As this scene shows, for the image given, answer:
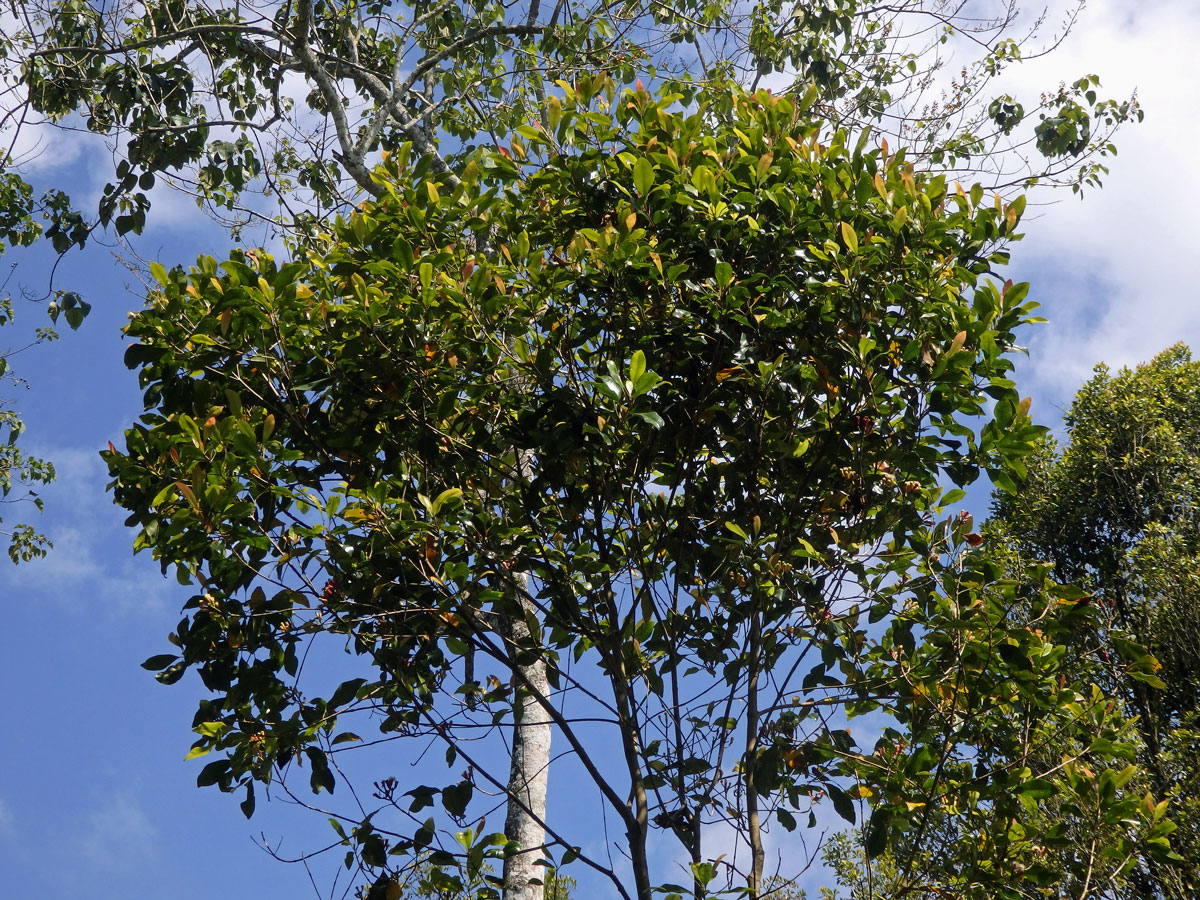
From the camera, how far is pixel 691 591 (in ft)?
12.3

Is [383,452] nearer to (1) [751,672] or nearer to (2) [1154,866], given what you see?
(1) [751,672]

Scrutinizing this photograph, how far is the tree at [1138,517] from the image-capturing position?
30.4ft

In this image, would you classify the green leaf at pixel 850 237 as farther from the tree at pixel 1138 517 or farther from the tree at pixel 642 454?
the tree at pixel 1138 517

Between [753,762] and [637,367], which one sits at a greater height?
[637,367]

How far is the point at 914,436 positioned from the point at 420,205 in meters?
1.95

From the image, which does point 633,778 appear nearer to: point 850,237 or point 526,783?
point 526,783

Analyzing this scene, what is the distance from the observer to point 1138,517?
34.4 ft

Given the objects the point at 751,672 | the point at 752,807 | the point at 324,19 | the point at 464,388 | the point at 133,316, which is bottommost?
the point at 752,807

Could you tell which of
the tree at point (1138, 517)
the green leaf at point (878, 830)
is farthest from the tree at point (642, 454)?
the tree at point (1138, 517)

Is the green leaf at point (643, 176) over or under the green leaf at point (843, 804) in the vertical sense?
over

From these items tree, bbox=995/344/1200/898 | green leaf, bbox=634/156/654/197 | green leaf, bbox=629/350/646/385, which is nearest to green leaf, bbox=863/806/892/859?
green leaf, bbox=629/350/646/385

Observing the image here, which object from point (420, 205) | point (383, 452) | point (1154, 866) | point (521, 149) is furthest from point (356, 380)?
point (1154, 866)

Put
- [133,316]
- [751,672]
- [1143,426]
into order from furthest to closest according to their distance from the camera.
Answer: [1143,426]
[751,672]
[133,316]

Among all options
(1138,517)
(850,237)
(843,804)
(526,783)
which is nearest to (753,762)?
(843,804)
